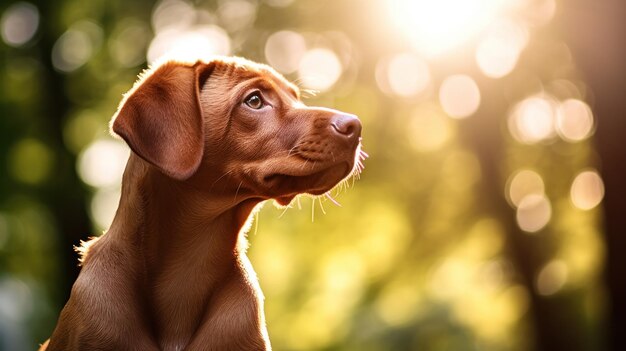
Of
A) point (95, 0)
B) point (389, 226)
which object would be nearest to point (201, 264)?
point (95, 0)

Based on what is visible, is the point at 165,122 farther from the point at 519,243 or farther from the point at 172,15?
the point at 519,243

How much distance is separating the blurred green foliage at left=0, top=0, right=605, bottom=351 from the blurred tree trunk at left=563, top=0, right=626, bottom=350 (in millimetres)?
3361

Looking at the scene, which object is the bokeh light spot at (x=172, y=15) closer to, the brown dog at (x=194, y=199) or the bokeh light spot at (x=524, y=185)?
the bokeh light spot at (x=524, y=185)

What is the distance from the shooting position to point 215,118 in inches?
193

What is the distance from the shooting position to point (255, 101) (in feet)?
16.5

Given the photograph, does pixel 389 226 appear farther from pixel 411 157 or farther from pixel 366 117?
pixel 366 117

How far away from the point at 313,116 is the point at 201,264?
1072 mm

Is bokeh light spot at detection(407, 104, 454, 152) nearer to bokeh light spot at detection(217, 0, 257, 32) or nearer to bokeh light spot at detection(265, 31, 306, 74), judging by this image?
bokeh light spot at detection(265, 31, 306, 74)

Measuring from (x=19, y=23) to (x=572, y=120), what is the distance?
1452 centimetres

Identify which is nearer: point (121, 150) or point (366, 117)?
point (121, 150)

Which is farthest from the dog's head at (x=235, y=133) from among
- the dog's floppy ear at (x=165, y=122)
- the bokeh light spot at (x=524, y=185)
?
the bokeh light spot at (x=524, y=185)

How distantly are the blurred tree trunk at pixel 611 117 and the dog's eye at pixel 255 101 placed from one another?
32.2ft

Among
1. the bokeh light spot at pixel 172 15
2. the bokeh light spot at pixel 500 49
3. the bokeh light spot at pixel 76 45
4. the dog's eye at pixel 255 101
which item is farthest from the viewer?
the bokeh light spot at pixel 76 45

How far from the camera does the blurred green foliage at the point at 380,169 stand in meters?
20.2
